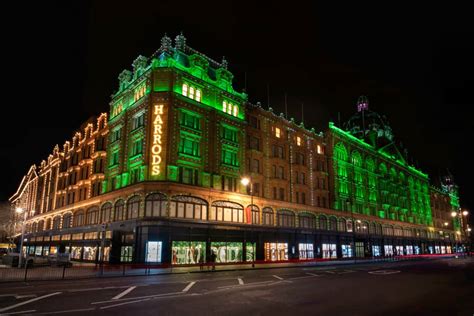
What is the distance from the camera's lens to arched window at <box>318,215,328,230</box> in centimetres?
6156

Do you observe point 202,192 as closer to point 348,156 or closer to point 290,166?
point 290,166

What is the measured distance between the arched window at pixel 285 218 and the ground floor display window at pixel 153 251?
20818mm

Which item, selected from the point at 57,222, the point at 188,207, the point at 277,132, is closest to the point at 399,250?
the point at 277,132

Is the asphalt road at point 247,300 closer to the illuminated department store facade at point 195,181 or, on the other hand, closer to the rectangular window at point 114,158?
the illuminated department store facade at point 195,181

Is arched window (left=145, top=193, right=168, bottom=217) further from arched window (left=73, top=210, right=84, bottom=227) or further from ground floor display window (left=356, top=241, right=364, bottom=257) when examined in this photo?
ground floor display window (left=356, top=241, right=364, bottom=257)

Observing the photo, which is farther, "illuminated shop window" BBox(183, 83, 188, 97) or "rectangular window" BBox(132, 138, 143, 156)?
"illuminated shop window" BBox(183, 83, 188, 97)

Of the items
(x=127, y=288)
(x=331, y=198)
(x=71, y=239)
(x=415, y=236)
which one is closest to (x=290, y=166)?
(x=331, y=198)

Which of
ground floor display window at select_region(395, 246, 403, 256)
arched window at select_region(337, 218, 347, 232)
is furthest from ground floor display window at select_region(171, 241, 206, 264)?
ground floor display window at select_region(395, 246, 403, 256)

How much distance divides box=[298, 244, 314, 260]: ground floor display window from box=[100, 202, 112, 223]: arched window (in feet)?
97.1

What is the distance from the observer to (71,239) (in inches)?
2216

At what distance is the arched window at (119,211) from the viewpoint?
144 feet

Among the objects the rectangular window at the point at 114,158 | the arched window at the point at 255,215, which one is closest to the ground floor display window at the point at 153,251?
the arched window at the point at 255,215

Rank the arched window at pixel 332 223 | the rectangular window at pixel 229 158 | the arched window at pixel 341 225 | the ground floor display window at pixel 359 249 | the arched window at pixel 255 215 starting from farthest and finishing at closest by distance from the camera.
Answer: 1. the ground floor display window at pixel 359 249
2. the arched window at pixel 341 225
3. the arched window at pixel 332 223
4. the arched window at pixel 255 215
5. the rectangular window at pixel 229 158

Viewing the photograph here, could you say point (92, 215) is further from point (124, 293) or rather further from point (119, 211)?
point (124, 293)
